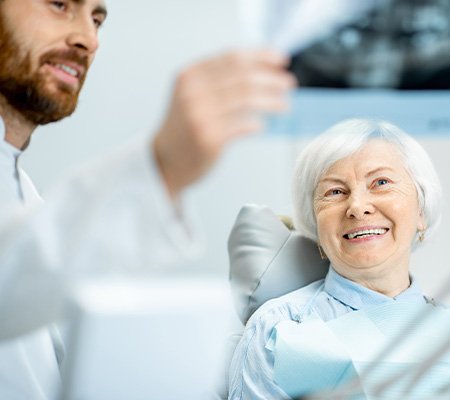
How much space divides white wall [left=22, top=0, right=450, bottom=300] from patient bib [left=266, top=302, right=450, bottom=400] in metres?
0.19

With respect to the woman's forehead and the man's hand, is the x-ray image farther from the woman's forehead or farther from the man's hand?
the man's hand

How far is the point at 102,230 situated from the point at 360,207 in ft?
1.65

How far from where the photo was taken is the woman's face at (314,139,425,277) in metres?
1.07

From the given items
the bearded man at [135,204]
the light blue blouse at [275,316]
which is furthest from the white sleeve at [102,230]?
the light blue blouse at [275,316]

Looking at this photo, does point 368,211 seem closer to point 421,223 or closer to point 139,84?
point 421,223

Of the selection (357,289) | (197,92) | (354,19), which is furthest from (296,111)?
(197,92)

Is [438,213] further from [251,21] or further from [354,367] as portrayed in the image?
[251,21]

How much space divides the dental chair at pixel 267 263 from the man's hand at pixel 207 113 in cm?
43

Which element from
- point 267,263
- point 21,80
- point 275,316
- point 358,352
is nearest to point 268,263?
point 267,263

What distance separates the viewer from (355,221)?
41.9 inches

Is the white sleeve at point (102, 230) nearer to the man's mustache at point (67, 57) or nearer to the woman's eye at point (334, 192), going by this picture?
the man's mustache at point (67, 57)

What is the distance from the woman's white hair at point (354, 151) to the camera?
43.0 inches

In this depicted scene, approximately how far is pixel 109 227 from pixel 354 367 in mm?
509

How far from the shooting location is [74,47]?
0.93 meters
